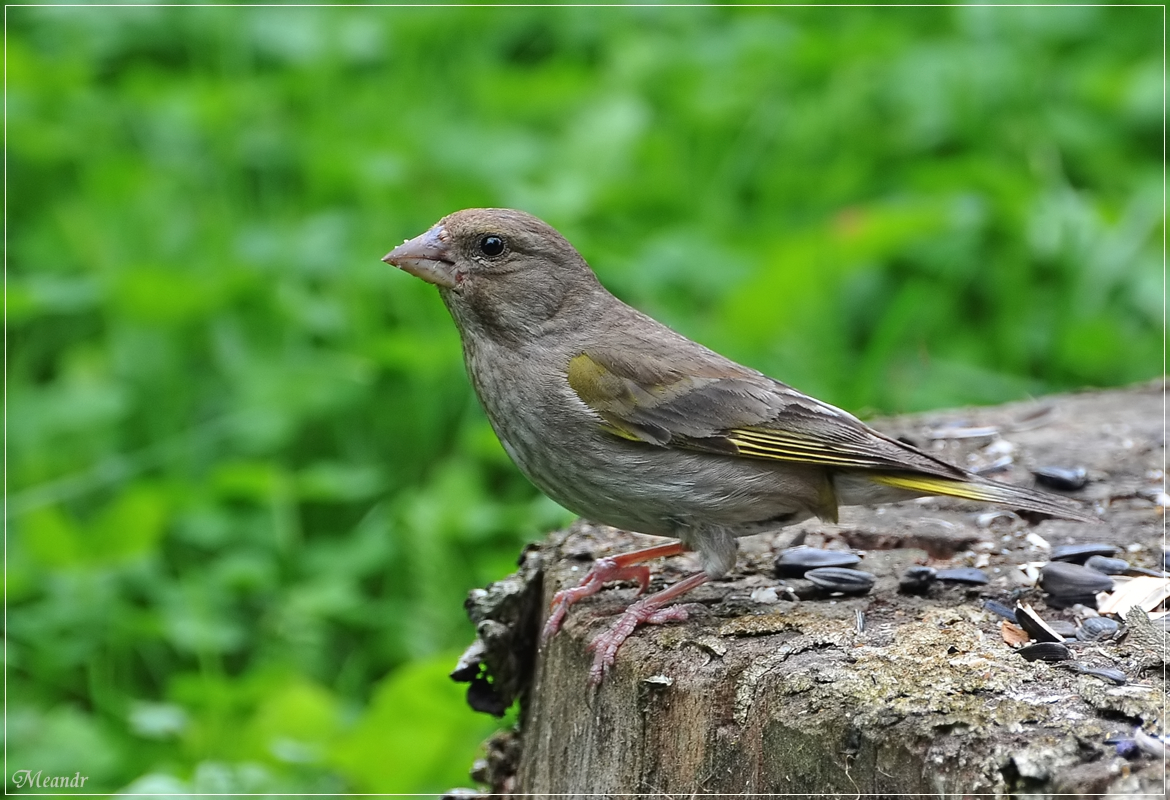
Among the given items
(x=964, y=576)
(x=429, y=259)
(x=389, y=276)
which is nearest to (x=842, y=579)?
(x=964, y=576)

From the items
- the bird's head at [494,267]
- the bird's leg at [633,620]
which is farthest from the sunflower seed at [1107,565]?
the bird's head at [494,267]

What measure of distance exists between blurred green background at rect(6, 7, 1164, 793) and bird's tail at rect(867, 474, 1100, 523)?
5.15 feet

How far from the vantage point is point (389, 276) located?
690cm

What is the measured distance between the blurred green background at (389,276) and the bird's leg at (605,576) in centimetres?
84

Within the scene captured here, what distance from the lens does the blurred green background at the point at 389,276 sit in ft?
17.8

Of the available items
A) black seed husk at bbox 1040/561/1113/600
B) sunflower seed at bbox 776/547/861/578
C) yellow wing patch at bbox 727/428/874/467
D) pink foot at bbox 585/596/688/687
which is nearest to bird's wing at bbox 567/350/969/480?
yellow wing patch at bbox 727/428/874/467

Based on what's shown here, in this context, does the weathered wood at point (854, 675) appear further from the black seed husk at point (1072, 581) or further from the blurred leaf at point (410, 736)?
the blurred leaf at point (410, 736)

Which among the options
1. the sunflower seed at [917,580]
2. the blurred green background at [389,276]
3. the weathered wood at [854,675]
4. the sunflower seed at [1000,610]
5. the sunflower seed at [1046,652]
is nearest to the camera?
the weathered wood at [854,675]

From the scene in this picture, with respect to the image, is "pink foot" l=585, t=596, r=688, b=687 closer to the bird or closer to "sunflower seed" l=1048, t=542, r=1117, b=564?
the bird

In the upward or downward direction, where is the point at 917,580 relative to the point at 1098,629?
upward

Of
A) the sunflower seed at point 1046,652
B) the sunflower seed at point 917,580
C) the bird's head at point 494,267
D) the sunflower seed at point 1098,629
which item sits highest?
the bird's head at point 494,267

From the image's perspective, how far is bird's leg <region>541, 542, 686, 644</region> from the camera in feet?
12.2

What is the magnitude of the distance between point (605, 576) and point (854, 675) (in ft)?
3.36

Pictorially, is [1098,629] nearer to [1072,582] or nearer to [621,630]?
[1072,582]
